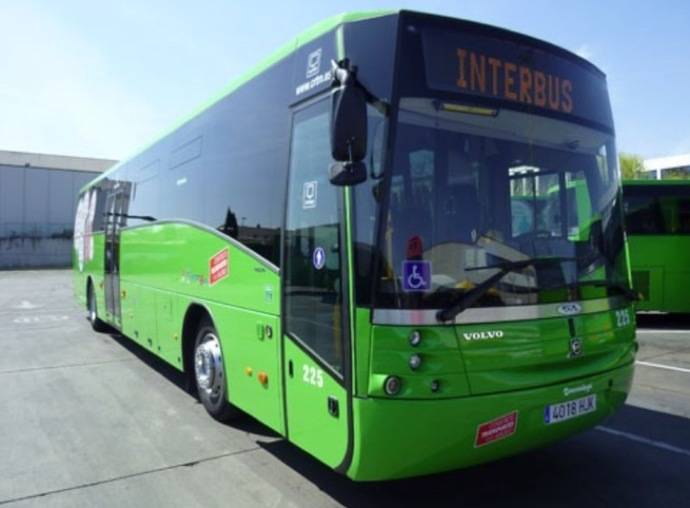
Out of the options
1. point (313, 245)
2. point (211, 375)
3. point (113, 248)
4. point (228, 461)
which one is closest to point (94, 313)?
point (113, 248)

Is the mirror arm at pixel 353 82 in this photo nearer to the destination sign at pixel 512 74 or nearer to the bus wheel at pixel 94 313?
the destination sign at pixel 512 74

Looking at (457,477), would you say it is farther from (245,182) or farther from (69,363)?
(69,363)

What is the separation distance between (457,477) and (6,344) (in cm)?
964

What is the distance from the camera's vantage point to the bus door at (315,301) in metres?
3.66

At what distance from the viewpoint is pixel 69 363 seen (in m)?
9.27

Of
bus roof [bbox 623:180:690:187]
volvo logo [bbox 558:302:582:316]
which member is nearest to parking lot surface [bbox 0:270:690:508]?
volvo logo [bbox 558:302:582:316]

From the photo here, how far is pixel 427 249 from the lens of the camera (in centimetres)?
354

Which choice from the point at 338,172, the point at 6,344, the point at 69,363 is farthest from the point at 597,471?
the point at 6,344

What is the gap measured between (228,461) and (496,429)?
2409 millimetres

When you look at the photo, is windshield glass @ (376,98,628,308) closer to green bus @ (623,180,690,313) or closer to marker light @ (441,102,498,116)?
marker light @ (441,102,498,116)

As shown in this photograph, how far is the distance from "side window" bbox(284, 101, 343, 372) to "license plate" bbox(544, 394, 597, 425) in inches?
56.3

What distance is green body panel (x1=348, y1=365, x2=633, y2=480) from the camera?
341 cm

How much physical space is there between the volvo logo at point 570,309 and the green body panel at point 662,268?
10.6 meters

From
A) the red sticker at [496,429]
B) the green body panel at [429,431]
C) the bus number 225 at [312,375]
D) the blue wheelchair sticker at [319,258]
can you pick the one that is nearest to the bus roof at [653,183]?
the green body panel at [429,431]
